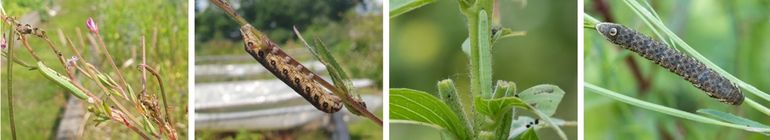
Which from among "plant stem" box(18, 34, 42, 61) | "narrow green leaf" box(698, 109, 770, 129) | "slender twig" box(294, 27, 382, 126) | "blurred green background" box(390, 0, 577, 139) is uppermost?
"plant stem" box(18, 34, 42, 61)

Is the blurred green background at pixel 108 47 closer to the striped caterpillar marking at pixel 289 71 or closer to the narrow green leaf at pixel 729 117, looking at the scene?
the striped caterpillar marking at pixel 289 71

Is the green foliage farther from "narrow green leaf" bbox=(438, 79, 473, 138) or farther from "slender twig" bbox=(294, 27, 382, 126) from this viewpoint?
"slender twig" bbox=(294, 27, 382, 126)

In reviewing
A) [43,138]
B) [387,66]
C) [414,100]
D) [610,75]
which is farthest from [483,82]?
[43,138]

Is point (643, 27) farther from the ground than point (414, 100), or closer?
farther from the ground

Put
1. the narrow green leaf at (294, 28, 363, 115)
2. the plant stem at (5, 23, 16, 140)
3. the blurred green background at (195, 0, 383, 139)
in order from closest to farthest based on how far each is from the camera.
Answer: the narrow green leaf at (294, 28, 363, 115), the blurred green background at (195, 0, 383, 139), the plant stem at (5, 23, 16, 140)

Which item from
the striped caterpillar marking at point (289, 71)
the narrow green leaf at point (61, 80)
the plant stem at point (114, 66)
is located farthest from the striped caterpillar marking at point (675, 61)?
the narrow green leaf at point (61, 80)

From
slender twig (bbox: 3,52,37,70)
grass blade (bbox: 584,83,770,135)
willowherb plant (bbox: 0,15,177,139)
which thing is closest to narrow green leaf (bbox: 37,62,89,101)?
willowherb plant (bbox: 0,15,177,139)

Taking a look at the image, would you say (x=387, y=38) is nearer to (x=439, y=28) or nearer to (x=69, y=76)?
(x=439, y=28)
